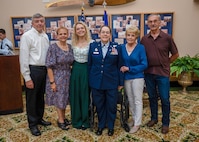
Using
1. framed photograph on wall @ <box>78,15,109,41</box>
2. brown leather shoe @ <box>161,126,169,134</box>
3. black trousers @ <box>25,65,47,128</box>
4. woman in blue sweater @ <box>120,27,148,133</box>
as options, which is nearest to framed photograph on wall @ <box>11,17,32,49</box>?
framed photograph on wall @ <box>78,15,109,41</box>

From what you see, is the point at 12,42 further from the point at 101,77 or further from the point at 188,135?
the point at 188,135

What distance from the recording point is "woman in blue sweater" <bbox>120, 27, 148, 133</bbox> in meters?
2.35

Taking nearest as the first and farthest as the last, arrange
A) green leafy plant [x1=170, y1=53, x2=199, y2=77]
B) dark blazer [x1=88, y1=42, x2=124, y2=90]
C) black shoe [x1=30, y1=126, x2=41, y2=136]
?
dark blazer [x1=88, y1=42, x2=124, y2=90] < black shoe [x1=30, y1=126, x2=41, y2=136] < green leafy plant [x1=170, y1=53, x2=199, y2=77]

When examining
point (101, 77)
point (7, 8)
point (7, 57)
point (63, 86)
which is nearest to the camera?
point (101, 77)

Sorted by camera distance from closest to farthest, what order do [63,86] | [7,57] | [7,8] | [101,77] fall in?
1. [101,77]
2. [63,86]
3. [7,57]
4. [7,8]

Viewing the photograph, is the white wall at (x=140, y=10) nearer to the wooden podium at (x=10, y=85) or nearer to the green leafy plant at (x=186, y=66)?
the green leafy plant at (x=186, y=66)

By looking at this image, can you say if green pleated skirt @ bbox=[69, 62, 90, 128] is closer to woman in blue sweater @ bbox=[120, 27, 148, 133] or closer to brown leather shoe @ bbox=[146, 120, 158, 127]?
woman in blue sweater @ bbox=[120, 27, 148, 133]

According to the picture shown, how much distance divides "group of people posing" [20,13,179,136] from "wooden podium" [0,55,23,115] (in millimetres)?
788


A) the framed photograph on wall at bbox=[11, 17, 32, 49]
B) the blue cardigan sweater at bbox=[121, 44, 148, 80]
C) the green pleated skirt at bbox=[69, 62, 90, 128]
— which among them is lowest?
the green pleated skirt at bbox=[69, 62, 90, 128]

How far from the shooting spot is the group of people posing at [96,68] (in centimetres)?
235

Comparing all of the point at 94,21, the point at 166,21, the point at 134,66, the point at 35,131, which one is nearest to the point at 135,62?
the point at 134,66

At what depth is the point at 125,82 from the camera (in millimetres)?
2490

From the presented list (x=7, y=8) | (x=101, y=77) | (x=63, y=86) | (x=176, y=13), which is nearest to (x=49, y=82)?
(x=63, y=86)

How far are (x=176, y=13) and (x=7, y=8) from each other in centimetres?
357
